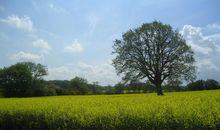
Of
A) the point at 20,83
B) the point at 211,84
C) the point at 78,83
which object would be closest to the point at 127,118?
the point at 211,84

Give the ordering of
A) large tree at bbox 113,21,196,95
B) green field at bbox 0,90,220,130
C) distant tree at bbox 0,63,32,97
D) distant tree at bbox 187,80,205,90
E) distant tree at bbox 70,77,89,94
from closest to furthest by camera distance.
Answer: green field at bbox 0,90,220,130 < large tree at bbox 113,21,196,95 < distant tree at bbox 187,80,205,90 < distant tree at bbox 0,63,32,97 < distant tree at bbox 70,77,89,94

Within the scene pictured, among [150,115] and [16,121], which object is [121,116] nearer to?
[150,115]

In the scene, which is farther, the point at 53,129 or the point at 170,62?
the point at 170,62

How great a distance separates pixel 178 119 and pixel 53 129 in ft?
19.4

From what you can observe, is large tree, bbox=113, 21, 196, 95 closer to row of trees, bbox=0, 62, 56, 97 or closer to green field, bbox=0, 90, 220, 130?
green field, bbox=0, 90, 220, 130

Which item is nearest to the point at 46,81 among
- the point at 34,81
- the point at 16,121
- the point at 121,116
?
the point at 34,81

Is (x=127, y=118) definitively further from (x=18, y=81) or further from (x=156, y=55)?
(x=18, y=81)

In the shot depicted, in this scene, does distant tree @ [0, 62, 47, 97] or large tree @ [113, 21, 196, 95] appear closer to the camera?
large tree @ [113, 21, 196, 95]

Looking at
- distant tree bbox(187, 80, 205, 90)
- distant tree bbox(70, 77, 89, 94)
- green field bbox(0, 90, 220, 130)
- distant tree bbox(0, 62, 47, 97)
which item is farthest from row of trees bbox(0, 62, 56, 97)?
green field bbox(0, 90, 220, 130)

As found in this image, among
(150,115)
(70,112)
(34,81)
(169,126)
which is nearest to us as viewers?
(169,126)

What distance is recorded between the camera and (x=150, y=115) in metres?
8.17

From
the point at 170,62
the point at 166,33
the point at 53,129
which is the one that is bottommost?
the point at 53,129

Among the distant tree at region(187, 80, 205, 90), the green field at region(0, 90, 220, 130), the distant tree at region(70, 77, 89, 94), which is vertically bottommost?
the green field at region(0, 90, 220, 130)

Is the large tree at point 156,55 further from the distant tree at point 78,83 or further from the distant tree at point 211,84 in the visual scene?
the distant tree at point 78,83
